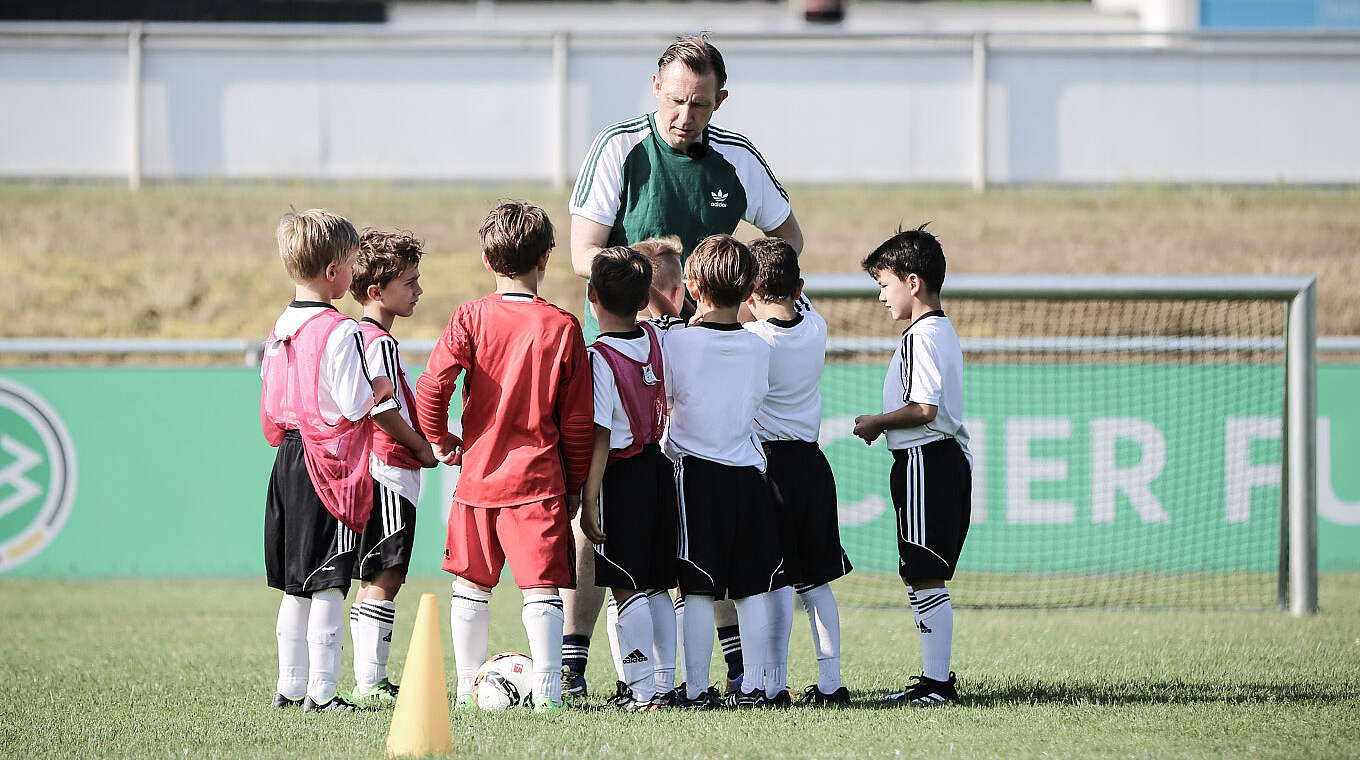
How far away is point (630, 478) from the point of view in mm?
4461

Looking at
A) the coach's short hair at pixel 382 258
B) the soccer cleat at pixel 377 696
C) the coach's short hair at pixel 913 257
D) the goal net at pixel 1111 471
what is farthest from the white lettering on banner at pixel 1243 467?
the soccer cleat at pixel 377 696

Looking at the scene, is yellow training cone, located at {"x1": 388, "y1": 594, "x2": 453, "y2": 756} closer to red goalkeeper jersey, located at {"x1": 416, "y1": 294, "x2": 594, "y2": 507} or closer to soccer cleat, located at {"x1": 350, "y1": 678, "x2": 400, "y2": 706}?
red goalkeeper jersey, located at {"x1": 416, "y1": 294, "x2": 594, "y2": 507}

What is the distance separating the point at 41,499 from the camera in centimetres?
928

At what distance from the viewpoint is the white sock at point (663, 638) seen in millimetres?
4547

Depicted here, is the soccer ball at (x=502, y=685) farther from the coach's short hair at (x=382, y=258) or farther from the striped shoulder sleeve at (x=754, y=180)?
the striped shoulder sleeve at (x=754, y=180)

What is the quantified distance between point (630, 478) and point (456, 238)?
990 centimetres

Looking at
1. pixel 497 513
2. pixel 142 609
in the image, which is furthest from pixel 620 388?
pixel 142 609

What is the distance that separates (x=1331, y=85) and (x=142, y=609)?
1239 cm

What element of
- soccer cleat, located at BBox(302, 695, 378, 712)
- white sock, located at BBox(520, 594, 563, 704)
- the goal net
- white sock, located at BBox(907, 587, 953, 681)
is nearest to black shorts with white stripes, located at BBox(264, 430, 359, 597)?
soccer cleat, located at BBox(302, 695, 378, 712)

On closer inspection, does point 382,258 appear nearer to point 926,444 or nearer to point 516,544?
point 516,544

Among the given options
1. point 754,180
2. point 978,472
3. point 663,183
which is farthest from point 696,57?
point 978,472

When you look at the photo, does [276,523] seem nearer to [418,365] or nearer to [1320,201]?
[418,365]

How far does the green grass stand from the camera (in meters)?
3.82

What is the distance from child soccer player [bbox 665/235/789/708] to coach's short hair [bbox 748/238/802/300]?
0.49ft
